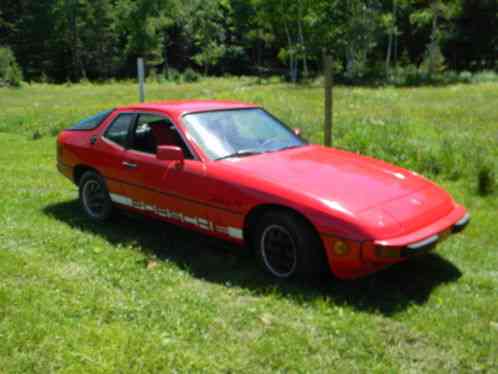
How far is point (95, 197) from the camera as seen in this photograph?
6.13 m

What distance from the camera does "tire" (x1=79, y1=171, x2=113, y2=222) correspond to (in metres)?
5.93

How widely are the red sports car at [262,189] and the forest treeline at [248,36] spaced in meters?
34.2

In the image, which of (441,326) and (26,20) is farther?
(26,20)

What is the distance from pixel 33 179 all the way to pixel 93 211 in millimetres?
2620

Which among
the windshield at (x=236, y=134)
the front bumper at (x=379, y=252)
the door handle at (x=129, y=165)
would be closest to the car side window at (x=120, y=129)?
the door handle at (x=129, y=165)

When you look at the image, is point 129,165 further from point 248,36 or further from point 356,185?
point 248,36

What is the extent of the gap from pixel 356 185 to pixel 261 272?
1.12 meters

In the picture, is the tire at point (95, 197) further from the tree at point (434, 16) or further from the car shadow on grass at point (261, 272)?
the tree at point (434, 16)

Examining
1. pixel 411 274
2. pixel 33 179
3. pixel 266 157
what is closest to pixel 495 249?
pixel 411 274

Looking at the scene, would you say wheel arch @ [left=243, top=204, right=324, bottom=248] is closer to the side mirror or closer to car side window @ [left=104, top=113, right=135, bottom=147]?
the side mirror

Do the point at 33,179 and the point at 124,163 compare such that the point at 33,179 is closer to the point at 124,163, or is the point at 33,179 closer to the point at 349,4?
the point at 124,163

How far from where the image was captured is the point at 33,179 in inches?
325

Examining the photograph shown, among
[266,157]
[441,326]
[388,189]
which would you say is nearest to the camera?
[441,326]

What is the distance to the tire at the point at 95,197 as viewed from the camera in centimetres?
593
